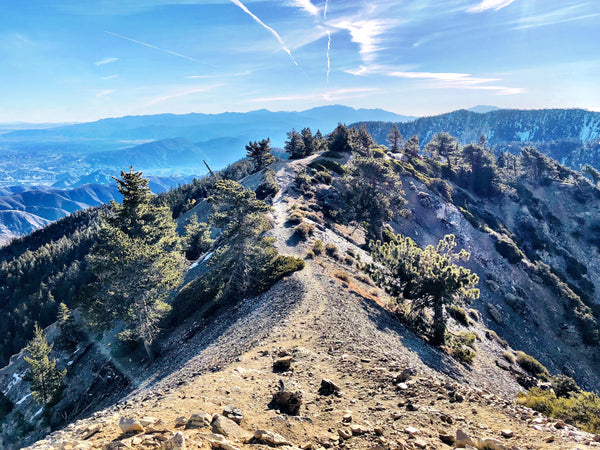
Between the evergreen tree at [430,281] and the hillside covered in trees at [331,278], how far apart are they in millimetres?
137

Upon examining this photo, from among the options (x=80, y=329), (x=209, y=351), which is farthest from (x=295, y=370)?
(x=80, y=329)

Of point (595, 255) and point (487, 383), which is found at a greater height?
point (487, 383)

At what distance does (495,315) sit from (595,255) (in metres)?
60.0

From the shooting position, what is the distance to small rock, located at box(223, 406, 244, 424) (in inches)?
412

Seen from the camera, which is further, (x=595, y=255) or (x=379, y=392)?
(x=595, y=255)

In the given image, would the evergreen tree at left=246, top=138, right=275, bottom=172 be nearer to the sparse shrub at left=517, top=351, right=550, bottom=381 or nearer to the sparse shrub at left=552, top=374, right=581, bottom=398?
the sparse shrub at left=517, top=351, right=550, bottom=381

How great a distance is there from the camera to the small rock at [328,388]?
546 inches

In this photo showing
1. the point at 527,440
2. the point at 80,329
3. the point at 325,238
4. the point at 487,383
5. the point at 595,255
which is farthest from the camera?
the point at 595,255

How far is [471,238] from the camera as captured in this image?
7338 centimetres

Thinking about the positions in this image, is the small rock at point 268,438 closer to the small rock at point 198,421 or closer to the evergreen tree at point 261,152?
the small rock at point 198,421

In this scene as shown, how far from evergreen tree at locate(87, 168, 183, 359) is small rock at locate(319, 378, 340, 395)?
18.8 m

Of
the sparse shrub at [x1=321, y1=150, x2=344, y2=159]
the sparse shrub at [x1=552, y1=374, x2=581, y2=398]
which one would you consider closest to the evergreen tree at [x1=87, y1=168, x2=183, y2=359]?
the sparse shrub at [x1=552, y1=374, x2=581, y2=398]

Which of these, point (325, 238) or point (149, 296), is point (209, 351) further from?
point (325, 238)

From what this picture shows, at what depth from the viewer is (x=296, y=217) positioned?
48.4 m
